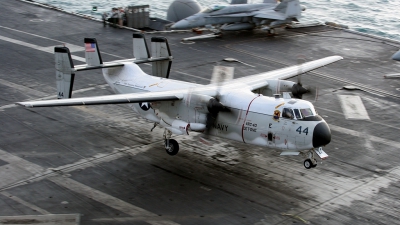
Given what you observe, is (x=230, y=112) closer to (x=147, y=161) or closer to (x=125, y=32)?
(x=147, y=161)

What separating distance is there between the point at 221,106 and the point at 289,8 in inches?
1296

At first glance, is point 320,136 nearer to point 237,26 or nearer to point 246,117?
point 246,117

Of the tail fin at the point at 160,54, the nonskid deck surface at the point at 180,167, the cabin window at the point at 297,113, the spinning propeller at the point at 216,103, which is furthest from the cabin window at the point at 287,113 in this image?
the tail fin at the point at 160,54

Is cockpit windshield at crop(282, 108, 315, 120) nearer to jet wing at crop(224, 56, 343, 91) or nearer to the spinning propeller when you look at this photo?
the spinning propeller

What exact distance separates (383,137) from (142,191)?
610 inches

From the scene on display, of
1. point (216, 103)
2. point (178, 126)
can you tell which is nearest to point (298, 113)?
point (216, 103)

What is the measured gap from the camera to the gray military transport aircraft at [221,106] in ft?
81.8

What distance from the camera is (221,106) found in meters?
26.0

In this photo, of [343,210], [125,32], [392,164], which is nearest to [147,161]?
[343,210]

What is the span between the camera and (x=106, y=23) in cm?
5862

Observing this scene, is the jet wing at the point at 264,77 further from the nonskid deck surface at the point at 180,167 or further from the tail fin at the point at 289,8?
the tail fin at the point at 289,8

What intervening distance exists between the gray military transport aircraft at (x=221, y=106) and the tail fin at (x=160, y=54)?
1920 millimetres

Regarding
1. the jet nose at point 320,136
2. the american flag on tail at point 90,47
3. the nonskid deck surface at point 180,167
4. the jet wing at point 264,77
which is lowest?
the nonskid deck surface at point 180,167

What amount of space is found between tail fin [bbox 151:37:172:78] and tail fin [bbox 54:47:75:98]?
5375 mm
